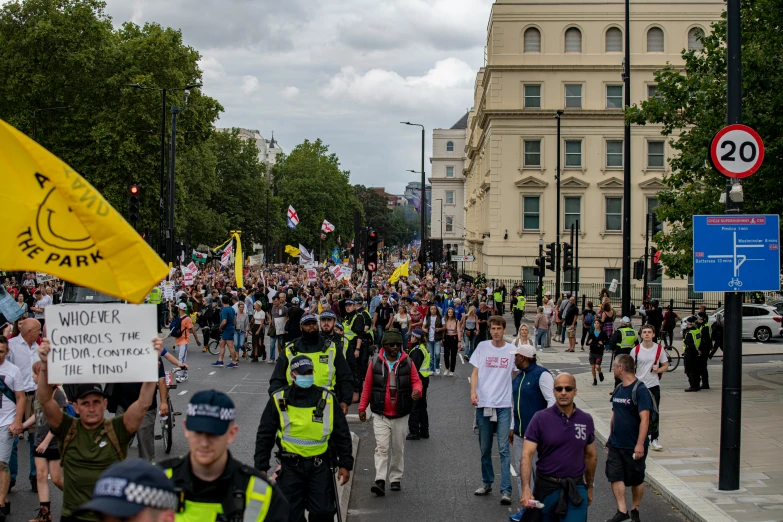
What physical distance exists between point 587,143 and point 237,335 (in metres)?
32.2

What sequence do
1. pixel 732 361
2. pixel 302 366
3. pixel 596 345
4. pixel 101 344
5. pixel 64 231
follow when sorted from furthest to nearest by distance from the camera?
pixel 596 345
pixel 732 361
pixel 302 366
pixel 101 344
pixel 64 231

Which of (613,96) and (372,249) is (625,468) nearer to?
(372,249)

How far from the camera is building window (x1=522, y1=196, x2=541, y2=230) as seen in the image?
2034 inches

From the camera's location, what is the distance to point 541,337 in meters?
28.2

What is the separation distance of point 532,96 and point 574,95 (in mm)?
2261

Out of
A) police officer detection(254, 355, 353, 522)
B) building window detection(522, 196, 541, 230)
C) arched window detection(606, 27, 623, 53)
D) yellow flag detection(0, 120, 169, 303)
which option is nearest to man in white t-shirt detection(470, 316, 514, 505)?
police officer detection(254, 355, 353, 522)

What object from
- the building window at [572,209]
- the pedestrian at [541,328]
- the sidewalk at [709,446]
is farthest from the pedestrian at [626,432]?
the building window at [572,209]

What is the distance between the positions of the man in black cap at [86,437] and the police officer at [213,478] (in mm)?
1737

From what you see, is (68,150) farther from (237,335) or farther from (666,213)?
(666,213)

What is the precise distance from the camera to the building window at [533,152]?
168ft

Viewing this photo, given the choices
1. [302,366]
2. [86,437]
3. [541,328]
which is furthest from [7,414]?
[541,328]

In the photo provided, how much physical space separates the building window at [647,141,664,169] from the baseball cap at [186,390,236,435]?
161 feet

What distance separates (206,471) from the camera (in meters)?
4.15

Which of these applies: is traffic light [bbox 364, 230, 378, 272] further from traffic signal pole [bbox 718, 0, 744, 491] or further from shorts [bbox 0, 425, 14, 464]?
shorts [bbox 0, 425, 14, 464]
